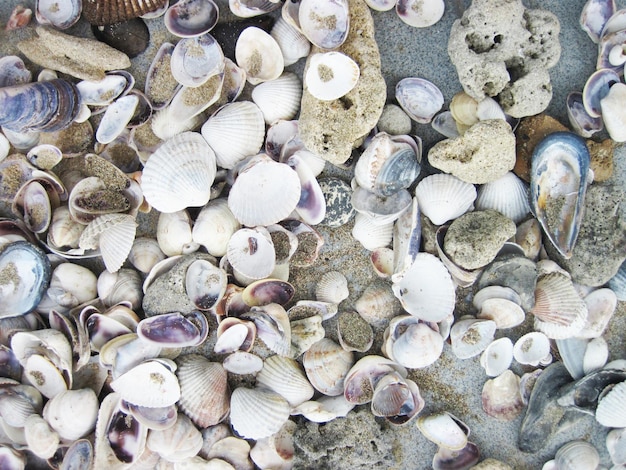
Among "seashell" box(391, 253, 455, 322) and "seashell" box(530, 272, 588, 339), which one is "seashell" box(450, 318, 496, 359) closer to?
"seashell" box(391, 253, 455, 322)

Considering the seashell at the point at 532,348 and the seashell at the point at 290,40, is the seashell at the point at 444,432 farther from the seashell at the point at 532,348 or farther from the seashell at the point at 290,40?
the seashell at the point at 290,40

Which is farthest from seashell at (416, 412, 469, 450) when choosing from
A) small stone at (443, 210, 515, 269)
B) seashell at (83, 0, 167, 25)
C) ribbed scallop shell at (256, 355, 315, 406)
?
seashell at (83, 0, 167, 25)

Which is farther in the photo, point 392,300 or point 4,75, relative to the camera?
point 392,300

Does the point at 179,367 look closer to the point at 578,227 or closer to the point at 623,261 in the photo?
the point at 578,227

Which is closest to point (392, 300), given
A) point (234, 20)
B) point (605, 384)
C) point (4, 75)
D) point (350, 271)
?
point (350, 271)

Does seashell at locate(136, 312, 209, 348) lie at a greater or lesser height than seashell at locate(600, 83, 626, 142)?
lesser
